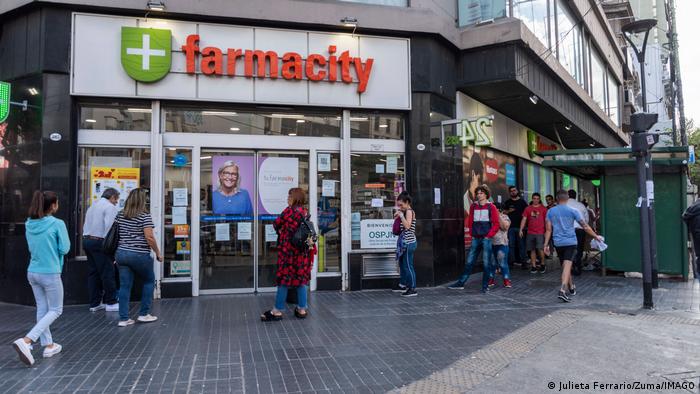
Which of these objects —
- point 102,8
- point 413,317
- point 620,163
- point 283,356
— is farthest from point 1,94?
point 620,163

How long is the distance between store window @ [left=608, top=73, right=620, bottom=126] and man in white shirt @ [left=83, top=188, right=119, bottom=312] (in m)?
20.4

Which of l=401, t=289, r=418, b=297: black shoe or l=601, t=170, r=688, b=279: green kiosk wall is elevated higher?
l=601, t=170, r=688, b=279: green kiosk wall

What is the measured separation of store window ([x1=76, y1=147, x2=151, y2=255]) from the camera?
7.70 m

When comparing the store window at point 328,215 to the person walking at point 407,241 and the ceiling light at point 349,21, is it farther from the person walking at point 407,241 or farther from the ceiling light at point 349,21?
the ceiling light at point 349,21

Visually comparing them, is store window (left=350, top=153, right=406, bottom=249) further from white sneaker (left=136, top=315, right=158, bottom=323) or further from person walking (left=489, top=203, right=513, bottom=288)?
white sneaker (left=136, top=315, right=158, bottom=323)

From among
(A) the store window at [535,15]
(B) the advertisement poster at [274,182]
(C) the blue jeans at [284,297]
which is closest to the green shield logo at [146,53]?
(B) the advertisement poster at [274,182]

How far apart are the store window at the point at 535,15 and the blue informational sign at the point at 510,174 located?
3.40 meters

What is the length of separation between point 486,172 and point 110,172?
8.25 m

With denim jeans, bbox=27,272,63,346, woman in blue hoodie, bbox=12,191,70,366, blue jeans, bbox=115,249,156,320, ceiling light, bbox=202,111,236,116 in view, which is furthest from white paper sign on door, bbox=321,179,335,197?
denim jeans, bbox=27,272,63,346

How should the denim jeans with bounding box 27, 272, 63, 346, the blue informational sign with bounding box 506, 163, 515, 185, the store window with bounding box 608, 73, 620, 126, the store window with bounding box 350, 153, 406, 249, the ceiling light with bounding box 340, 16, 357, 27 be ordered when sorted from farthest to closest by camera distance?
the store window with bounding box 608, 73, 620, 126 → the blue informational sign with bounding box 506, 163, 515, 185 → the store window with bounding box 350, 153, 406, 249 → the ceiling light with bounding box 340, 16, 357, 27 → the denim jeans with bounding box 27, 272, 63, 346

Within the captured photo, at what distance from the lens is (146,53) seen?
7762 mm

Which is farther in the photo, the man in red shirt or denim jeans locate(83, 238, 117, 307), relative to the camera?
the man in red shirt

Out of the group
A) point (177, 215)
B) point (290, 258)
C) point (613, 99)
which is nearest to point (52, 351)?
point (290, 258)

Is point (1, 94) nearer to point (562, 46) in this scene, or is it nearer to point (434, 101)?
point (434, 101)
